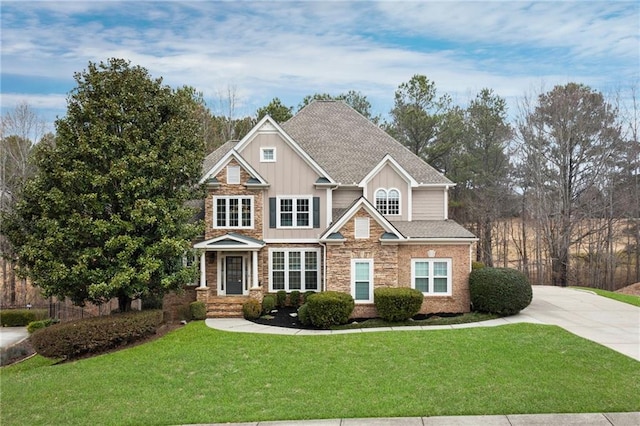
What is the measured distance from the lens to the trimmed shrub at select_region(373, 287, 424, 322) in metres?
16.6

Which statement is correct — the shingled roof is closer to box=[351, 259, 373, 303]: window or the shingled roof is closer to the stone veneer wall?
the stone veneer wall

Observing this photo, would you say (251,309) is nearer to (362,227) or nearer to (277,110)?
(362,227)

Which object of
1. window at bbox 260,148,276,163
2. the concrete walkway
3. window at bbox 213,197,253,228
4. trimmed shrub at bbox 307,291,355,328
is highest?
window at bbox 260,148,276,163

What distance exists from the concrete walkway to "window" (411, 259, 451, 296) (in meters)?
2.40

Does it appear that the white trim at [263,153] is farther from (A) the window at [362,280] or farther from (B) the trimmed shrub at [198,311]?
(B) the trimmed shrub at [198,311]

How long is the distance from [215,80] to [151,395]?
34271 mm

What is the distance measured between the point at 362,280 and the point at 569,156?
844 inches

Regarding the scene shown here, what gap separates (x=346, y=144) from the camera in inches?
933

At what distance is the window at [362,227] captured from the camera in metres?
17.9

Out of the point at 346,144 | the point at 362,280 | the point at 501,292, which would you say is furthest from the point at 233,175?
the point at 501,292

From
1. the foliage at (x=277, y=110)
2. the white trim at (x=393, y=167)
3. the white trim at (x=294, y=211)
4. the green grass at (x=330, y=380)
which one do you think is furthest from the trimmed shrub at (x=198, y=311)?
the foliage at (x=277, y=110)

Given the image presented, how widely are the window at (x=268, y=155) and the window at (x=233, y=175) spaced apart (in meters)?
1.35

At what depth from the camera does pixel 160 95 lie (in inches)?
638

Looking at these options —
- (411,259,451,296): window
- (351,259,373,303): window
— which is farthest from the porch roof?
(411,259,451,296): window
